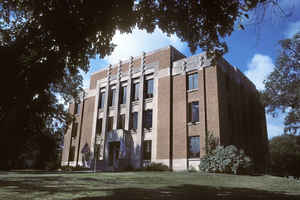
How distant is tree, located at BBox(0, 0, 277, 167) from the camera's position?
7.99m

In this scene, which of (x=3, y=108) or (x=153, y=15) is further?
(x=153, y=15)

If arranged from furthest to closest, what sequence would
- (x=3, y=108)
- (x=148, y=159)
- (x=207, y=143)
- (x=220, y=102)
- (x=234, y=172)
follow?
(x=148, y=159)
(x=220, y=102)
(x=207, y=143)
(x=234, y=172)
(x=3, y=108)

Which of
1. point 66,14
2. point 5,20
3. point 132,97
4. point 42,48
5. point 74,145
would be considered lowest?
point 74,145

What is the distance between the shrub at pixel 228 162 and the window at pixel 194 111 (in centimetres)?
459

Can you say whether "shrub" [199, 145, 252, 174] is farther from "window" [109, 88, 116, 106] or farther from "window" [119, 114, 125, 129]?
"window" [109, 88, 116, 106]

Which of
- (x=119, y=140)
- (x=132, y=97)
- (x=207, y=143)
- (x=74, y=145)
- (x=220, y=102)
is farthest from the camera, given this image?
(x=74, y=145)

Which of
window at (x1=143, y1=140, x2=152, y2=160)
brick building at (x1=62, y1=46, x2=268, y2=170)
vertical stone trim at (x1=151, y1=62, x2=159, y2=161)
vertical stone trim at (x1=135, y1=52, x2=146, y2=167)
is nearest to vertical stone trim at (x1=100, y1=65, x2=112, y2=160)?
brick building at (x1=62, y1=46, x2=268, y2=170)

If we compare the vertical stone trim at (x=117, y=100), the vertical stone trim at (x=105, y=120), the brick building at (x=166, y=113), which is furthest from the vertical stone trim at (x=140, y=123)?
the vertical stone trim at (x=105, y=120)

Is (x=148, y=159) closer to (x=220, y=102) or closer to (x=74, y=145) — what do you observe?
(x=220, y=102)

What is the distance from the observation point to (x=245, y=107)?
32.2 m

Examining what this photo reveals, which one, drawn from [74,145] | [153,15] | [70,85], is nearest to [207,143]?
[70,85]

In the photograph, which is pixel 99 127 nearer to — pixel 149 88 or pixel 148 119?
pixel 148 119

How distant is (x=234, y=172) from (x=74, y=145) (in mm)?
25137

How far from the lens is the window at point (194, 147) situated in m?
24.0
